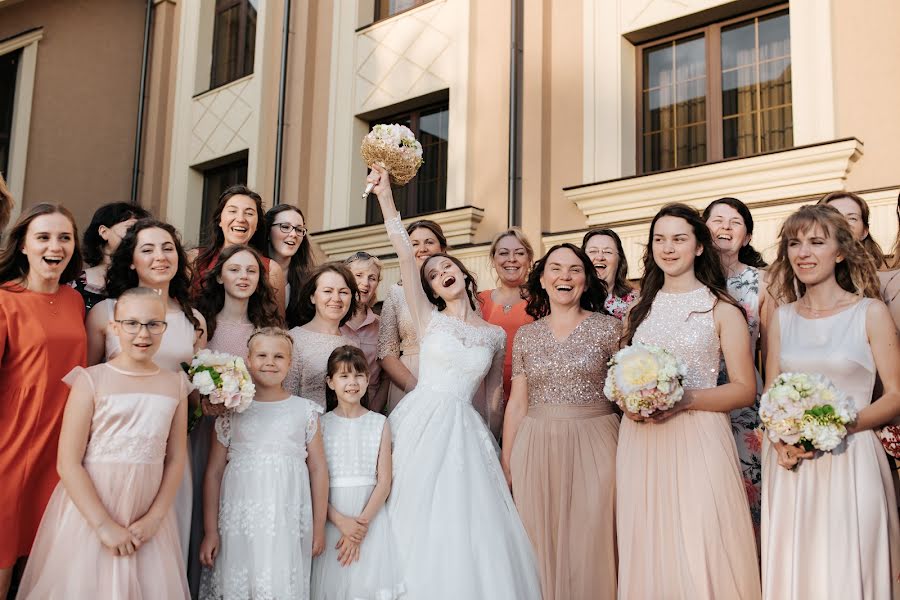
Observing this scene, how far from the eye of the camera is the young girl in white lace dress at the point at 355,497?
4152mm

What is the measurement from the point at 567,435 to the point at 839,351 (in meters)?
1.32

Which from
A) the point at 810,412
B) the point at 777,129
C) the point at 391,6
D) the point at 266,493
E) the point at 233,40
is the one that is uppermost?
the point at 233,40

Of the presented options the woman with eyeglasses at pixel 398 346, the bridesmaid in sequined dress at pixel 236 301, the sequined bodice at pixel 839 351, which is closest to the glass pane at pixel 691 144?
the woman with eyeglasses at pixel 398 346

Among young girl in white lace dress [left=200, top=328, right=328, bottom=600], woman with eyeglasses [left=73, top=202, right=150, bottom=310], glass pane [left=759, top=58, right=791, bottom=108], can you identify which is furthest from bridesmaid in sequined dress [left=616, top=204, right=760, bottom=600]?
glass pane [left=759, top=58, right=791, bottom=108]

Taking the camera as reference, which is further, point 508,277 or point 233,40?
point 233,40

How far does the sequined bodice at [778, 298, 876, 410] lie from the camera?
367 cm

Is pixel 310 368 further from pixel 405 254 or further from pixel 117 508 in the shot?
pixel 117 508

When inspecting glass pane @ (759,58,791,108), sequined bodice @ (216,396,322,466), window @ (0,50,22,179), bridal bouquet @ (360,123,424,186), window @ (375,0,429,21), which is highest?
window @ (375,0,429,21)

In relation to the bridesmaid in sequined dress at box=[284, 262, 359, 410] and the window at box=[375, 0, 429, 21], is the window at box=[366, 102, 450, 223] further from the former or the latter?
the bridesmaid in sequined dress at box=[284, 262, 359, 410]

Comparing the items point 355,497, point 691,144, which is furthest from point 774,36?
point 355,497

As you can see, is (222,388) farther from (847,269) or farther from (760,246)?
(760,246)

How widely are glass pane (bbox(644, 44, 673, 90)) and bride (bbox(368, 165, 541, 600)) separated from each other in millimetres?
4636

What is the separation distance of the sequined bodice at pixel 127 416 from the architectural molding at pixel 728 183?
537 centimetres

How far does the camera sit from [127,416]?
3.77m
